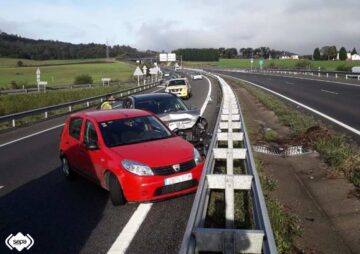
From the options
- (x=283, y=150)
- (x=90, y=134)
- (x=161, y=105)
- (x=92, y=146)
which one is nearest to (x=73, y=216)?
(x=92, y=146)

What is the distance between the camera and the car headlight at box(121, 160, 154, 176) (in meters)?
6.71

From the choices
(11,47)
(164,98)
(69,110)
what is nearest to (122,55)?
(11,47)

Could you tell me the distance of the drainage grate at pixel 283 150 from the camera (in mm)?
10266

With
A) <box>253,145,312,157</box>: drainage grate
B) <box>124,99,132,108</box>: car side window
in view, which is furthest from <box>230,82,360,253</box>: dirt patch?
<box>124,99,132,108</box>: car side window

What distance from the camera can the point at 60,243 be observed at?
550 centimetres

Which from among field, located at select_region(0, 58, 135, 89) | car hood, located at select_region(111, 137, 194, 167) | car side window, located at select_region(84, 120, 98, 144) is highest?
car side window, located at select_region(84, 120, 98, 144)

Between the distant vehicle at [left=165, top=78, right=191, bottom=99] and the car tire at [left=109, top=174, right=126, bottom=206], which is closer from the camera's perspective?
the car tire at [left=109, top=174, right=126, bottom=206]

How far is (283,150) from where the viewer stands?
10.7m

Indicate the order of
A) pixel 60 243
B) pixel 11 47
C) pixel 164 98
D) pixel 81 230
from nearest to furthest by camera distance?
pixel 60 243
pixel 81 230
pixel 164 98
pixel 11 47

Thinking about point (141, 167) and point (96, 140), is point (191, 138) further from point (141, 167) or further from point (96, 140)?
point (141, 167)

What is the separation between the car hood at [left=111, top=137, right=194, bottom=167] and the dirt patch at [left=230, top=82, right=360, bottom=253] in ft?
5.21

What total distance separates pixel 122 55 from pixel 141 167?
169 m

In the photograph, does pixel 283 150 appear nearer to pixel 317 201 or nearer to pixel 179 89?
pixel 317 201

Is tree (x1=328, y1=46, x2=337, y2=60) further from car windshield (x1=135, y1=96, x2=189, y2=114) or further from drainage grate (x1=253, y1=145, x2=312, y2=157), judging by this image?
drainage grate (x1=253, y1=145, x2=312, y2=157)
